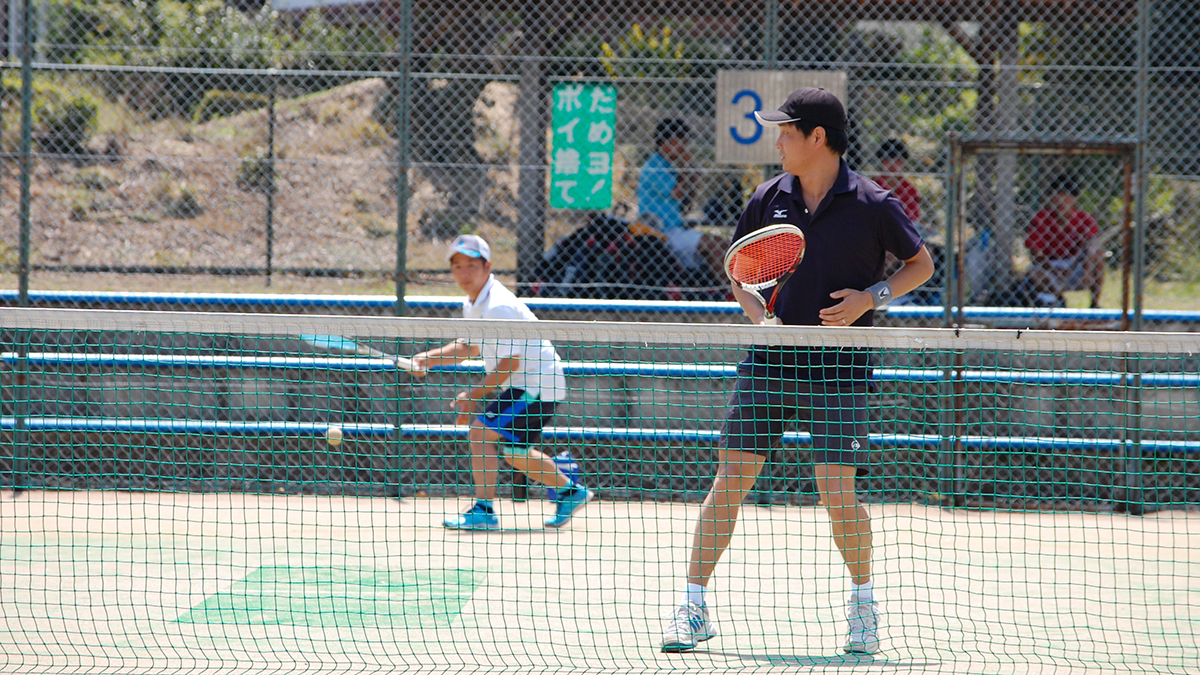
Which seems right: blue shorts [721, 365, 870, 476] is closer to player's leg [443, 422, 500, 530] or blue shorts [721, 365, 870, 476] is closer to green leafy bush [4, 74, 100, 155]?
player's leg [443, 422, 500, 530]

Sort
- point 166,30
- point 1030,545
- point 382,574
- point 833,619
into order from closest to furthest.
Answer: point 833,619 → point 382,574 → point 1030,545 → point 166,30

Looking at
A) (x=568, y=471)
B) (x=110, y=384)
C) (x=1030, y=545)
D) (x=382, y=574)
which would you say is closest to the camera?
(x=382, y=574)

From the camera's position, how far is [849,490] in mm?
3754

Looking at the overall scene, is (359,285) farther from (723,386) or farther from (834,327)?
(834,327)

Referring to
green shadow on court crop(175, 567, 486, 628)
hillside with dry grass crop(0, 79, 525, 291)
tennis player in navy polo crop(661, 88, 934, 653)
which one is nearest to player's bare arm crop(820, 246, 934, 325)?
tennis player in navy polo crop(661, 88, 934, 653)

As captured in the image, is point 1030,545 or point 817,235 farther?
point 1030,545

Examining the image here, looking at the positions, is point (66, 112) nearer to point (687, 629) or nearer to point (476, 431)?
point (476, 431)

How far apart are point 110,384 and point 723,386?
349 centimetres

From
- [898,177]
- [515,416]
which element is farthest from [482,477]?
[898,177]

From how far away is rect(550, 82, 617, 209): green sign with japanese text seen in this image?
686 cm

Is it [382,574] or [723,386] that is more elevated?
[723,386]

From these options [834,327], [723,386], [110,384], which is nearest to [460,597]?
[834,327]

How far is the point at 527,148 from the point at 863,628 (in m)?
4.53

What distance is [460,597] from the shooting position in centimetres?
446
